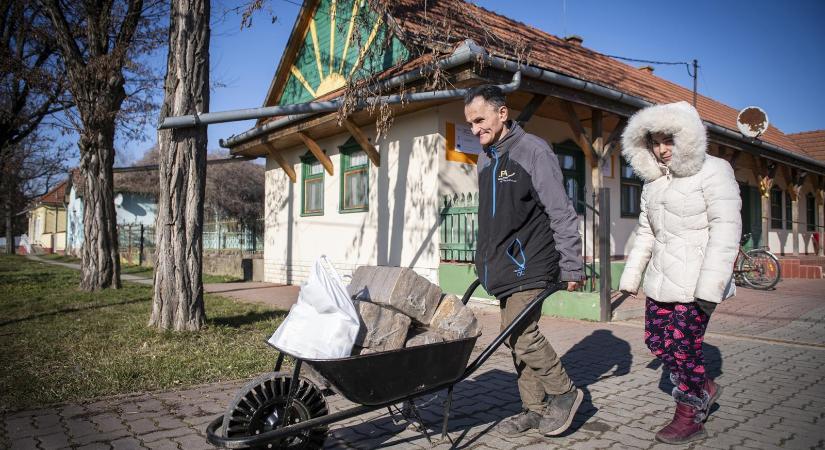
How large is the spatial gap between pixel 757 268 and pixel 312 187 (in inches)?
Result: 366

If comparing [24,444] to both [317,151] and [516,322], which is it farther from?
[317,151]

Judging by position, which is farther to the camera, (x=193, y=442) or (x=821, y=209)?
(x=821, y=209)

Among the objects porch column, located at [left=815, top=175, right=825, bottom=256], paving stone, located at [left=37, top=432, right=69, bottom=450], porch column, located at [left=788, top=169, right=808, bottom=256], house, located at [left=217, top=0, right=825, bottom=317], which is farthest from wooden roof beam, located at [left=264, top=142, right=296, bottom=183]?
porch column, located at [left=815, top=175, right=825, bottom=256]

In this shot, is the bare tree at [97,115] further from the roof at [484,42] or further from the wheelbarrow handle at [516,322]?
the wheelbarrow handle at [516,322]

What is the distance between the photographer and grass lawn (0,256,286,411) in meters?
4.15

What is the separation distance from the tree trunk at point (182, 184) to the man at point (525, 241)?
4.00 metres

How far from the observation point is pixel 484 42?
8.52 metres

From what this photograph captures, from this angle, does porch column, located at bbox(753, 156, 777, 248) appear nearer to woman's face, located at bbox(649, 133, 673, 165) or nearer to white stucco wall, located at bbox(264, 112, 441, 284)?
white stucco wall, located at bbox(264, 112, 441, 284)

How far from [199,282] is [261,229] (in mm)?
9026

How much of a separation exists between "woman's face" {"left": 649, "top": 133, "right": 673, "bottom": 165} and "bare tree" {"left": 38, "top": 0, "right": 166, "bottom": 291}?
10.8 m

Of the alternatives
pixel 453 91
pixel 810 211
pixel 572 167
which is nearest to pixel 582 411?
pixel 453 91

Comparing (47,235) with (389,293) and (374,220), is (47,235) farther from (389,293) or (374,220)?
(389,293)

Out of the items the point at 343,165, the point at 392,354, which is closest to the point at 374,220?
the point at 343,165

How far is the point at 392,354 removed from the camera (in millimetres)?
2438
